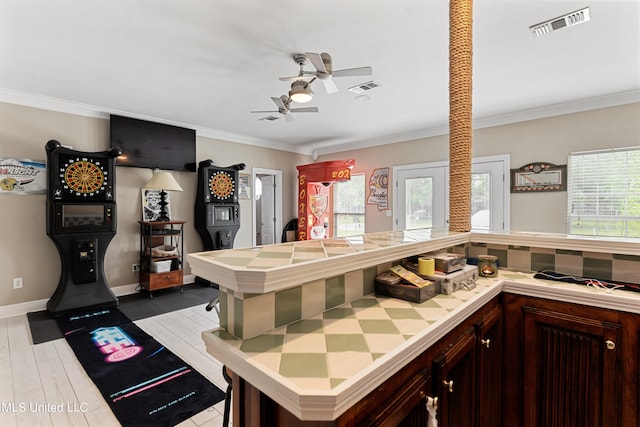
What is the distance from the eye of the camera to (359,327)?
950 millimetres

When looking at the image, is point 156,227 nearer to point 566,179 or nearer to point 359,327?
point 359,327

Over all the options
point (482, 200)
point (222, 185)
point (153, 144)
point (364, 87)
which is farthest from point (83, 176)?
point (482, 200)

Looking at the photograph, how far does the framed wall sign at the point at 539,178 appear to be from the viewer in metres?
3.94

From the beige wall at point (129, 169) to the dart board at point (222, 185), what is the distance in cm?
40

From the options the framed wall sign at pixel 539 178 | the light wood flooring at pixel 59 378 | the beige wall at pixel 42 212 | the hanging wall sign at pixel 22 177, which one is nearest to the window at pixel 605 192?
the framed wall sign at pixel 539 178

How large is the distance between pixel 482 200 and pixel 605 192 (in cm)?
138

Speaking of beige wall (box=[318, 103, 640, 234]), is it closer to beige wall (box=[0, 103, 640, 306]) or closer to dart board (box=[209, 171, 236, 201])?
beige wall (box=[0, 103, 640, 306])

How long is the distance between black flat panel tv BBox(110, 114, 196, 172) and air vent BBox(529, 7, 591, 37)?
453 cm

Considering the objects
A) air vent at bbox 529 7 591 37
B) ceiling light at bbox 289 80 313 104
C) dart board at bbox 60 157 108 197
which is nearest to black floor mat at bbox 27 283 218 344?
dart board at bbox 60 157 108 197

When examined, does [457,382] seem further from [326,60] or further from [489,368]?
[326,60]

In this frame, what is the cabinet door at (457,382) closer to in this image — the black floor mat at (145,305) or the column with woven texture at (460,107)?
the column with woven texture at (460,107)

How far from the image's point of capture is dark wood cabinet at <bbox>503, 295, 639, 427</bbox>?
1256 millimetres

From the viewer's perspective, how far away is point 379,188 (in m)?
5.84

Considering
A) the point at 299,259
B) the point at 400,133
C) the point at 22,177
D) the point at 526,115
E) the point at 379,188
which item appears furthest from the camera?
the point at 379,188
